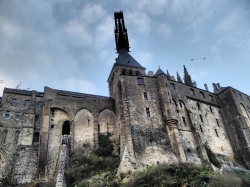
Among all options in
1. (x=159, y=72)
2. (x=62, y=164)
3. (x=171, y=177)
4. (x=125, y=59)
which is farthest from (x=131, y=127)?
(x=125, y=59)

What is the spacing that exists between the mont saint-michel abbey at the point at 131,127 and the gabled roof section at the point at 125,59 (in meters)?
12.5

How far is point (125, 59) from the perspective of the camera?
4822 cm

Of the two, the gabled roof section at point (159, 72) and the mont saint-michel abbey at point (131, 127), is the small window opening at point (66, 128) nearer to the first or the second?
the mont saint-michel abbey at point (131, 127)

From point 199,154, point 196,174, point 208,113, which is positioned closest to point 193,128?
point 199,154

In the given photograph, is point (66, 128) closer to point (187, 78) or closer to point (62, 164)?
point (62, 164)

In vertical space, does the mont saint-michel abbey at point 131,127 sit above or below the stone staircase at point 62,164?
above

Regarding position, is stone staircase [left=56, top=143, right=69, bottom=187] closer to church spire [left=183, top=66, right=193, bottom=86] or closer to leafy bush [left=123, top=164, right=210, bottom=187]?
leafy bush [left=123, top=164, right=210, bottom=187]

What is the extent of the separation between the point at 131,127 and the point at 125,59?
22.5m

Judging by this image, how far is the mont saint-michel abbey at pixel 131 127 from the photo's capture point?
27141mm

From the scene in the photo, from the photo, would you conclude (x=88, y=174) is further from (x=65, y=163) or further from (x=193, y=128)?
(x=193, y=128)

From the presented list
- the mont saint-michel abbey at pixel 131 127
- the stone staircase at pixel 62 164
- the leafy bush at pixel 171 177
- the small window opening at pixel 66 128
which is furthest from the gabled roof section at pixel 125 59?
the leafy bush at pixel 171 177

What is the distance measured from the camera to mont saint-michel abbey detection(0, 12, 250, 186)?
27.1 m

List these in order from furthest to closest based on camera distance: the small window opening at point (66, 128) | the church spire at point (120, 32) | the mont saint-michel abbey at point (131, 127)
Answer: the church spire at point (120, 32) < the small window opening at point (66, 128) < the mont saint-michel abbey at point (131, 127)

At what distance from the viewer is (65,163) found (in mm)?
25812
